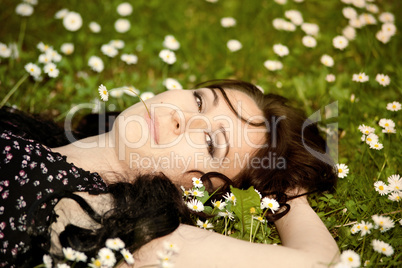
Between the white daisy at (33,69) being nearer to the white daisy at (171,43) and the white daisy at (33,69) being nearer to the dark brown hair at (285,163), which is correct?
the white daisy at (171,43)

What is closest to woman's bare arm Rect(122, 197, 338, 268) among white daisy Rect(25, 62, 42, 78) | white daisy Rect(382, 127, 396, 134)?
white daisy Rect(382, 127, 396, 134)

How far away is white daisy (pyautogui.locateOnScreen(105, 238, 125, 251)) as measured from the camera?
151 centimetres

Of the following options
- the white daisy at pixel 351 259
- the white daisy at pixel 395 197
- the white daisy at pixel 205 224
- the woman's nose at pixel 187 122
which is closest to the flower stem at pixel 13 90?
the woman's nose at pixel 187 122

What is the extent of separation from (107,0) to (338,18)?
1.98 metres

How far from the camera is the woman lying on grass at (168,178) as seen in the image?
160 cm

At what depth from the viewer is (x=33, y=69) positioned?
258cm

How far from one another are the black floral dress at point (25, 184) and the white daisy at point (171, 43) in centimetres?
138

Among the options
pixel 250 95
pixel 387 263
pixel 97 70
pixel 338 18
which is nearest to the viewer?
pixel 387 263

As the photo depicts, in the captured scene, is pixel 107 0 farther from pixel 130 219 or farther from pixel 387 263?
pixel 387 263

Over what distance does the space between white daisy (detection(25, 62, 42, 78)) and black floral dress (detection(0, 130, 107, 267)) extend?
803 millimetres

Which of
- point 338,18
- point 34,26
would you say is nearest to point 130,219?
point 34,26

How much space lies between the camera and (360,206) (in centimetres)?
206

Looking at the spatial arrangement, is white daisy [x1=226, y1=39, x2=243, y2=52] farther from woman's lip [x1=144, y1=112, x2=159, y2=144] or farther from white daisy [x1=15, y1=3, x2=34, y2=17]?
white daisy [x1=15, y1=3, x2=34, y2=17]

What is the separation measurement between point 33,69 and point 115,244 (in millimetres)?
1541
